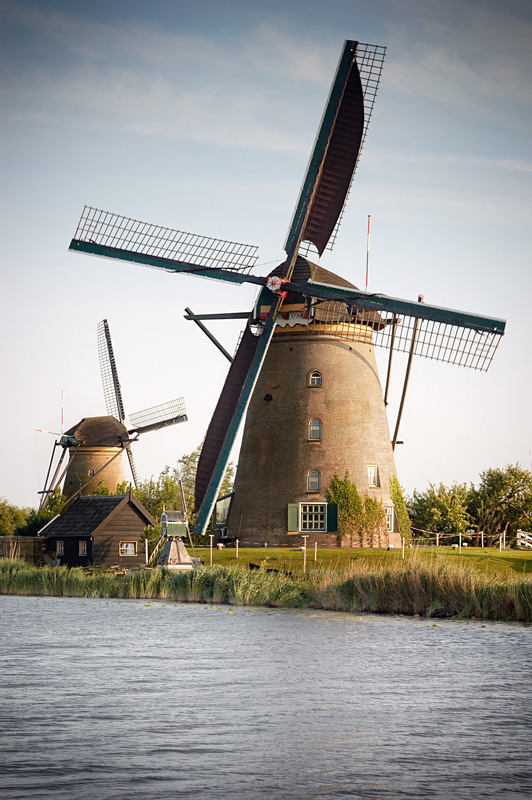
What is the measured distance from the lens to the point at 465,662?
1544 centimetres

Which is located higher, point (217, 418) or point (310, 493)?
point (217, 418)

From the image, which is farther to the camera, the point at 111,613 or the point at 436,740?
the point at 111,613

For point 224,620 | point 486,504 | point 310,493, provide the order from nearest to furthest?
point 224,620
point 310,493
point 486,504

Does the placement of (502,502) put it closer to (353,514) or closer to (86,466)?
(353,514)

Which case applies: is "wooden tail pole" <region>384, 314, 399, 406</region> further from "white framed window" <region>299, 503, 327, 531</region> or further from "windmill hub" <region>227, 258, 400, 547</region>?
"white framed window" <region>299, 503, 327, 531</region>

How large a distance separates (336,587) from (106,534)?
17.4 metres

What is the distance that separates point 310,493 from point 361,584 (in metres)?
8.49

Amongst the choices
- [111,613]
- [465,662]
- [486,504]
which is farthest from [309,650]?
[486,504]

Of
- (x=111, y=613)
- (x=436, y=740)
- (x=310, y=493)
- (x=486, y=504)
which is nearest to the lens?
(x=436, y=740)

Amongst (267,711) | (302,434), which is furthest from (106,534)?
(267,711)

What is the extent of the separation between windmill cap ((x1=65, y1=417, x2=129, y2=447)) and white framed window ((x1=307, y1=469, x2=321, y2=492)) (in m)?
22.7

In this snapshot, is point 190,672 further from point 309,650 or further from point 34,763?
point 34,763

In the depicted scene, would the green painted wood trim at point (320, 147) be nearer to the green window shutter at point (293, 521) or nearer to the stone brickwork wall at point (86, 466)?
the green window shutter at point (293, 521)

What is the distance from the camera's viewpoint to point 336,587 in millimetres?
23766
